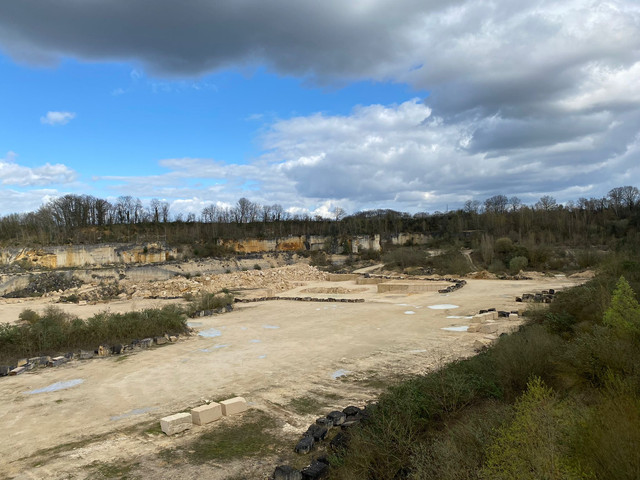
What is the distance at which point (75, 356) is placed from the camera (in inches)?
492

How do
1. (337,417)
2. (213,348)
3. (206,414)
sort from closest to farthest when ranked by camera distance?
(337,417) < (206,414) < (213,348)

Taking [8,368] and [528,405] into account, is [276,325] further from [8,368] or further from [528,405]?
[528,405]

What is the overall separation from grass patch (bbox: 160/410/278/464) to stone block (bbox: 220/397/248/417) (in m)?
0.36

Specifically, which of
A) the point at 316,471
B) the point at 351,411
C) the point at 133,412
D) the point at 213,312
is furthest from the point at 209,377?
the point at 213,312

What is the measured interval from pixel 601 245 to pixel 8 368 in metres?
51.9

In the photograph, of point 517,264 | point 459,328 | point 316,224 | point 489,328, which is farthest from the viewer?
point 316,224

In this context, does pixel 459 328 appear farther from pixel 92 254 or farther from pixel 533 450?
pixel 92 254

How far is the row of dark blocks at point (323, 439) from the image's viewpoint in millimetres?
5129

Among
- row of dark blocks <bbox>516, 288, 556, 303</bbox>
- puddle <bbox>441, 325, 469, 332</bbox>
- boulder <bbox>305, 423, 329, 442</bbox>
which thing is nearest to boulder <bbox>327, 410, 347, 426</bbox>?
boulder <bbox>305, 423, 329, 442</bbox>

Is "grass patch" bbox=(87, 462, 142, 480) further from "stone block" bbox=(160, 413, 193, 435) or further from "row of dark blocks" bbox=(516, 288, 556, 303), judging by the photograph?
"row of dark blocks" bbox=(516, 288, 556, 303)

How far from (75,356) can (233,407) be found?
7601 mm

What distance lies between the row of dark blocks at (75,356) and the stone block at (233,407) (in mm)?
7067

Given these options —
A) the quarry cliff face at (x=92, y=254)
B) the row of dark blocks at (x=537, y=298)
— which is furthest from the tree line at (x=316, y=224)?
the row of dark blocks at (x=537, y=298)

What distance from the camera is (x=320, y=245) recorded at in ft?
220
